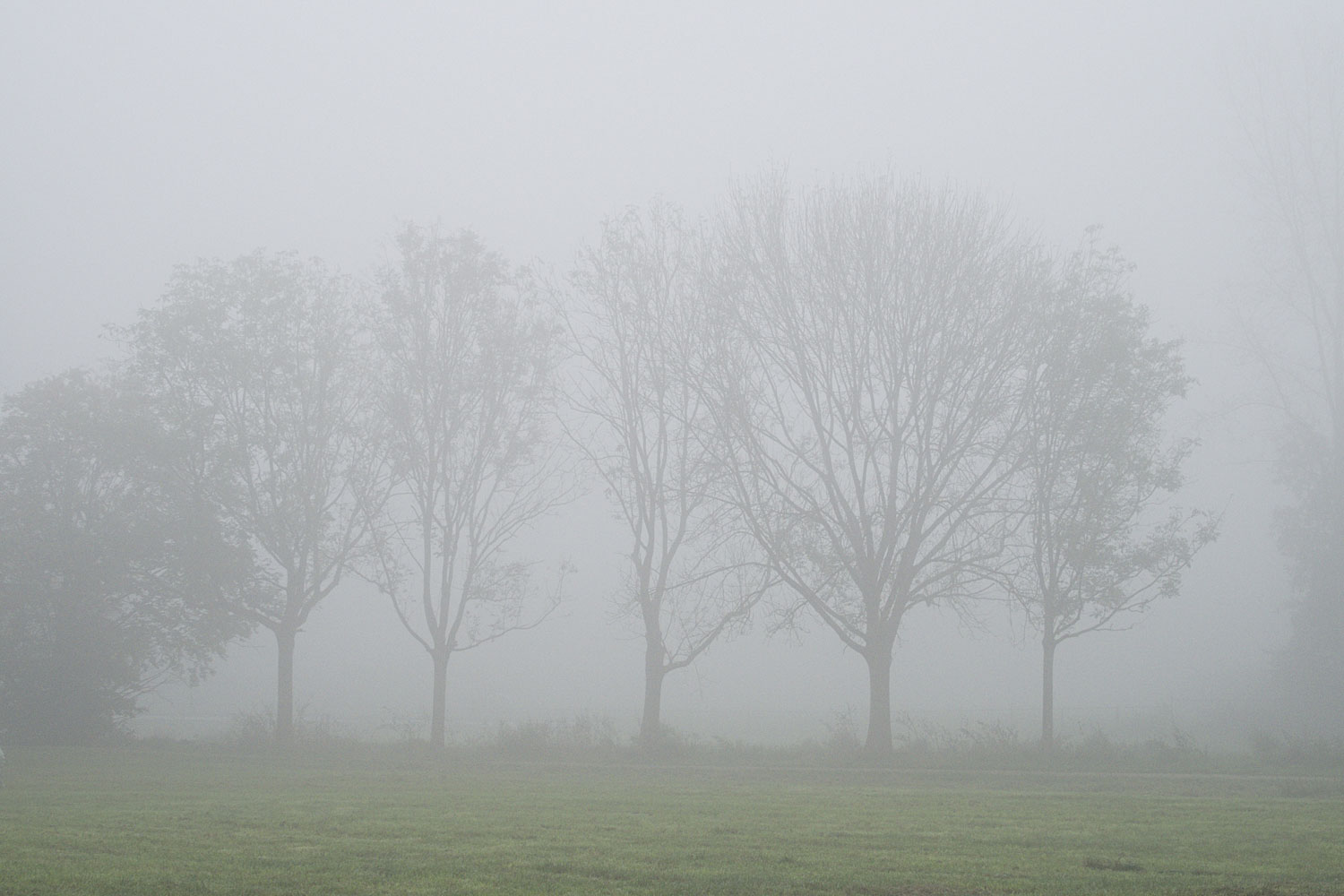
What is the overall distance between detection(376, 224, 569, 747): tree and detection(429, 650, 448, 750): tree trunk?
6cm

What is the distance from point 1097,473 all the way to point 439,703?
62.0 feet

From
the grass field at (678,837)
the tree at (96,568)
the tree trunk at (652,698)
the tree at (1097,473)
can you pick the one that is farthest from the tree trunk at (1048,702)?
the tree at (96,568)

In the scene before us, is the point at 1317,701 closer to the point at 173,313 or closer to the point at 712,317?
the point at 712,317

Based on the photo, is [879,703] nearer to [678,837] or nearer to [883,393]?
[883,393]

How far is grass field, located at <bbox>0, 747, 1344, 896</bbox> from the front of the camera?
26.3 feet

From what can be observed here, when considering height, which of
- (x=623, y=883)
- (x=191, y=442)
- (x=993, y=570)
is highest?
(x=191, y=442)

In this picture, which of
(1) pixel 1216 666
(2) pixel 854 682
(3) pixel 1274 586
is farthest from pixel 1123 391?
(3) pixel 1274 586

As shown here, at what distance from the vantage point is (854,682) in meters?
82.2

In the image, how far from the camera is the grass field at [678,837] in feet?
26.3

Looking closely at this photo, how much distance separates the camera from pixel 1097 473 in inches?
1018

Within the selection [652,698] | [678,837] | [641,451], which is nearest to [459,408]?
[641,451]

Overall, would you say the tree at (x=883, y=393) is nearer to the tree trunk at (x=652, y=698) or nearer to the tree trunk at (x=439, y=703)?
the tree trunk at (x=652, y=698)

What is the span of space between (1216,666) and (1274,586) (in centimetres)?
1834

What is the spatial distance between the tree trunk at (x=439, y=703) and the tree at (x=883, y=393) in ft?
34.0
